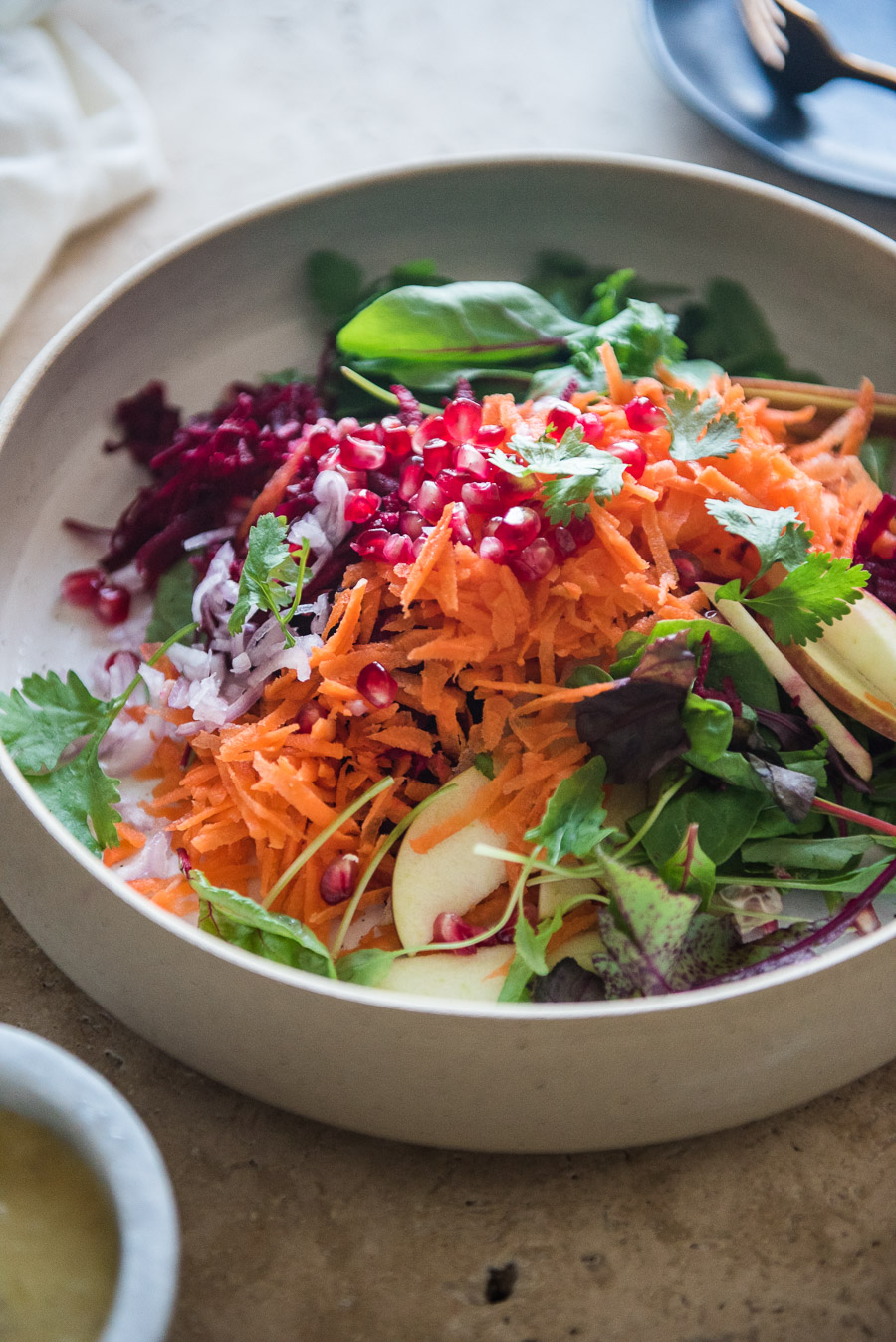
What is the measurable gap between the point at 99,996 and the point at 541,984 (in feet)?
1.68

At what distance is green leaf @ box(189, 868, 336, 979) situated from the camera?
126 cm

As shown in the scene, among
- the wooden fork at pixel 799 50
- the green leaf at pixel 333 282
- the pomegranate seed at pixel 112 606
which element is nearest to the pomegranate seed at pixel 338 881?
the pomegranate seed at pixel 112 606

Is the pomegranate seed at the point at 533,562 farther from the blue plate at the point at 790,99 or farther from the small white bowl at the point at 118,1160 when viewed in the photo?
the blue plate at the point at 790,99

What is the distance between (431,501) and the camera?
57.4 inches

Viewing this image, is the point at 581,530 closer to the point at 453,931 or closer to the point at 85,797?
the point at 453,931

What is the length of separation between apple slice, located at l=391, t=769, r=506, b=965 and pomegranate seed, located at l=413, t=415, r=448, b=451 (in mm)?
551

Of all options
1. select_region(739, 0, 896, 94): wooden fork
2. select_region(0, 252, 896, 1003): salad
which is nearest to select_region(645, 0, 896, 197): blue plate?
select_region(739, 0, 896, 94): wooden fork

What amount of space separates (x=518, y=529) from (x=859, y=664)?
1.59ft

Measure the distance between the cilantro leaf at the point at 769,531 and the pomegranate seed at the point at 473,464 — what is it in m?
0.29

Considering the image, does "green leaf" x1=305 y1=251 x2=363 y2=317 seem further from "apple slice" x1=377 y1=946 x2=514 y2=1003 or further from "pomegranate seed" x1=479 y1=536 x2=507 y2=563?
"apple slice" x1=377 y1=946 x2=514 y2=1003

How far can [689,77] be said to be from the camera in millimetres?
2162

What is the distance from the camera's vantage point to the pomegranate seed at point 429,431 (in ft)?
5.14

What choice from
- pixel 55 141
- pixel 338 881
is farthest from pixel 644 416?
pixel 55 141

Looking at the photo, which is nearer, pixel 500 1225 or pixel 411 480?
pixel 500 1225
